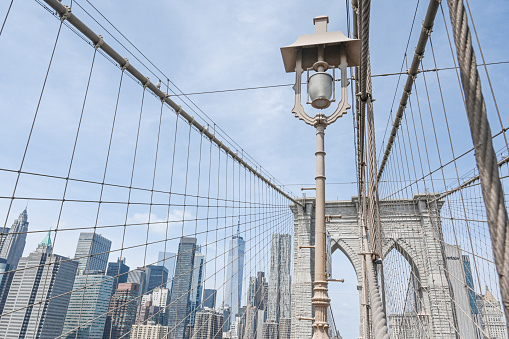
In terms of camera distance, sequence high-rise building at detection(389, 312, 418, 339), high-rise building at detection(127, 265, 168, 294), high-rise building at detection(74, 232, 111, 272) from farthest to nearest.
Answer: high-rise building at detection(389, 312, 418, 339)
high-rise building at detection(127, 265, 168, 294)
high-rise building at detection(74, 232, 111, 272)

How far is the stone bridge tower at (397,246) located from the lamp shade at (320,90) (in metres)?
10.0

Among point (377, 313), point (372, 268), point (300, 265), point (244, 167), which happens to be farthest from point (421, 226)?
point (377, 313)

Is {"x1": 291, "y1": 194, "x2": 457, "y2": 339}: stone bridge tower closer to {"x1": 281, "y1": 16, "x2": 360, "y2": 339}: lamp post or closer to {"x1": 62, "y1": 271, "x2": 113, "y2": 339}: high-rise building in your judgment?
{"x1": 62, "y1": 271, "x2": 113, "y2": 339}: high-rise building

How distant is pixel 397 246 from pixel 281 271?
651 centimetres

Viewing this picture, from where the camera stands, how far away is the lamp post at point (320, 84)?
80.2 inches

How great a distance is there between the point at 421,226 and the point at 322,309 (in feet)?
38.6

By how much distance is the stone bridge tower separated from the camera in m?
11.2

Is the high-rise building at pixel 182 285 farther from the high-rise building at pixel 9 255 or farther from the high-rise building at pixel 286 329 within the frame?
the high-rise building at pixel 286 329

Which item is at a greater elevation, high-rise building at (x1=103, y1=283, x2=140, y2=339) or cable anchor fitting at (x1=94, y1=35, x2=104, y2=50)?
cable anchor fitting at (x1=94, y1=35, x2=104, y2=50)

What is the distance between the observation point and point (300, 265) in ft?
40.5

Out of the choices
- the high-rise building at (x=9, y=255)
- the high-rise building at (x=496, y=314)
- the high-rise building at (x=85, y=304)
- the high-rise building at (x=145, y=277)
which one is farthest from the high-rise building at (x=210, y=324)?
the high-rise building at (x=9, y=255)

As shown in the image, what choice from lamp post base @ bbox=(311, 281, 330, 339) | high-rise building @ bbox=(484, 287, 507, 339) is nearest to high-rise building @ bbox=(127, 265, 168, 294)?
lamp post base @ bbox=(311, 281, 330, 339)

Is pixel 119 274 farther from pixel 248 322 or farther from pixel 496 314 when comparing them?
pixel 496 314

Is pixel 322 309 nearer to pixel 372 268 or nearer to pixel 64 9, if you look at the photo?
pixel 372 268
